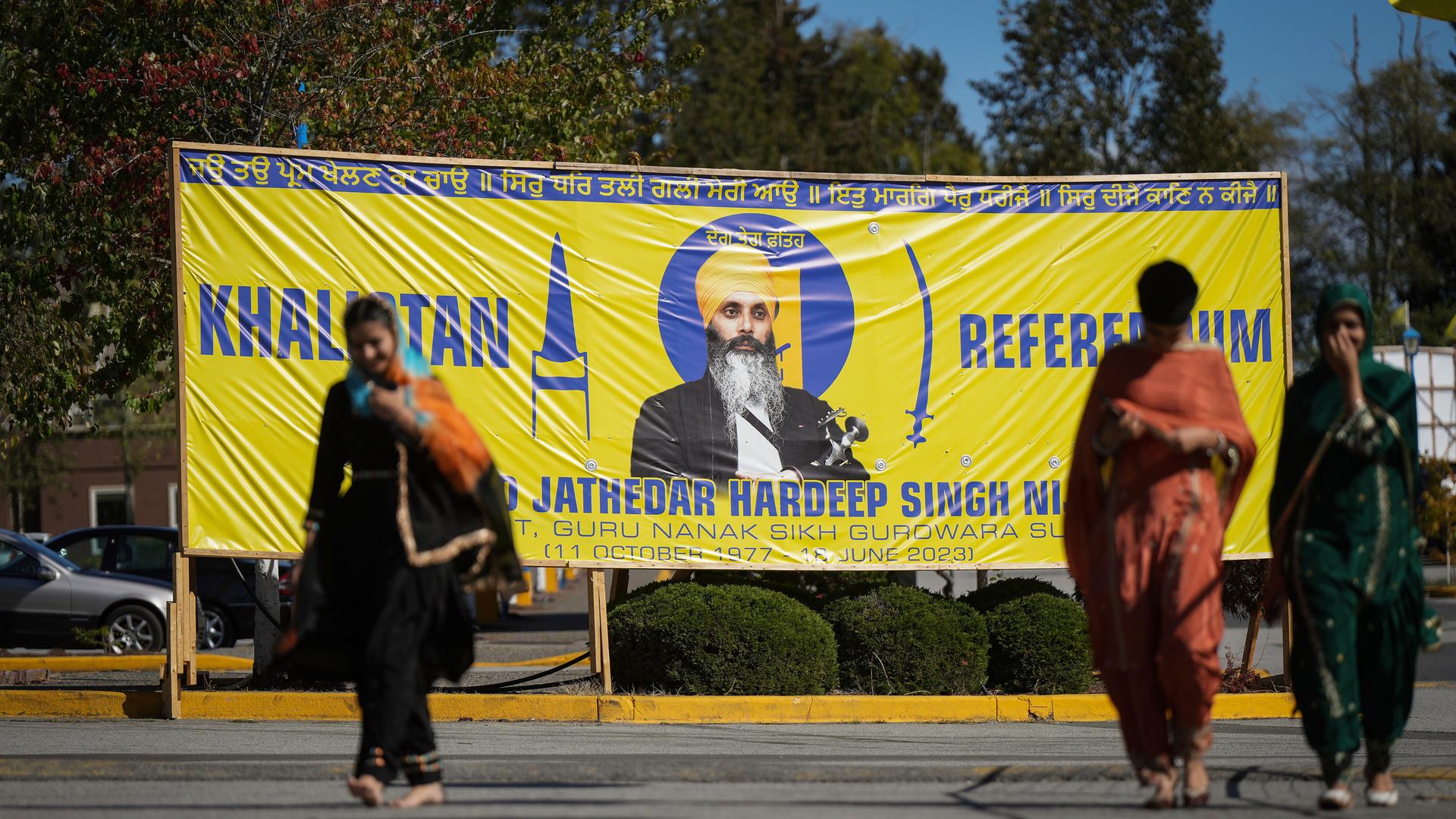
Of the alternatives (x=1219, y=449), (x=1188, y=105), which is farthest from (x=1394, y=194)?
(x=1219, y=449)

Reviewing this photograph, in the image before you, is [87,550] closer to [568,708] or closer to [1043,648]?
[568,708]

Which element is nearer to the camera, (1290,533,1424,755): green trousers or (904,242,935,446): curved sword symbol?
(1290,533,1424,755): green trousers

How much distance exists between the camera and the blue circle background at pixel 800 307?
11031 millimetres

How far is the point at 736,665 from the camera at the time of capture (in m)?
10.5

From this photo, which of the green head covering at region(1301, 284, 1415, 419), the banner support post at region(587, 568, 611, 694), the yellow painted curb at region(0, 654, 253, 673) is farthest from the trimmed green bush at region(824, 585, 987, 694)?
the yellow painted curb at region(0, 654, 253, 673)

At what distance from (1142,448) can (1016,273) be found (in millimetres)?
5903

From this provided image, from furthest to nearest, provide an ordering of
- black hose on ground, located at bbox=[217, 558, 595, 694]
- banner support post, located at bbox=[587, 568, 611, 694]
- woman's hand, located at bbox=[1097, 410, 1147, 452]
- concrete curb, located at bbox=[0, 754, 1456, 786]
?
black hose on ground, located at bbox=[217, 558, 595, 694]
banner support post, located at bbox=[587, 568, 611, 694]
concrete curb, located at bbox=[0, 754, 1456, 786]
woman's hand, located at bbox=[1097, 410, 1147, 452]

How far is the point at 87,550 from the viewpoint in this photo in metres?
19.4

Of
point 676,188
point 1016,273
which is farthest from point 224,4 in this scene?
point 1016,273

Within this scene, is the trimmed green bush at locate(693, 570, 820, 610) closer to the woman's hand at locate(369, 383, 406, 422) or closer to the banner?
the banner

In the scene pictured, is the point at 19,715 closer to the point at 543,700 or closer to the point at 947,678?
the point at 543,700

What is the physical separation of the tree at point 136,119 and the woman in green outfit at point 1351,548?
946cm

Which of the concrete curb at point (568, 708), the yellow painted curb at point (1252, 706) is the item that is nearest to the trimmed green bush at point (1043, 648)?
the concrete curb at point (568, 708)

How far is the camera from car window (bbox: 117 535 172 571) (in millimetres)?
19234
